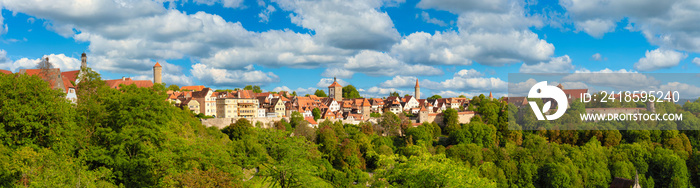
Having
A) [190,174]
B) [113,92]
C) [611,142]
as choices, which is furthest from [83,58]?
[611,142]

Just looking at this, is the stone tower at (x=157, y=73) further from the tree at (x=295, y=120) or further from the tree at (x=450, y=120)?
the tree at (x=450, y=120)

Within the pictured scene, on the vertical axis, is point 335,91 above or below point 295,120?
above

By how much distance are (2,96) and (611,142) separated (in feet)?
214

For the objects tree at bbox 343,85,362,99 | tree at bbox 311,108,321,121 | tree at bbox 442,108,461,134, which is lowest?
tree at bbox 442,108,461,134

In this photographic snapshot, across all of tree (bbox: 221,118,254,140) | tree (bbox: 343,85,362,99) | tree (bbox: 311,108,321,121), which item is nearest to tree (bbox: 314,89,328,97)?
tree (bbox: 343,85,362,99)

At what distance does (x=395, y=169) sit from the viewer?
1497 cm

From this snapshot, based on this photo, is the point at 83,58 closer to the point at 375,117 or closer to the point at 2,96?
the point at 2,96

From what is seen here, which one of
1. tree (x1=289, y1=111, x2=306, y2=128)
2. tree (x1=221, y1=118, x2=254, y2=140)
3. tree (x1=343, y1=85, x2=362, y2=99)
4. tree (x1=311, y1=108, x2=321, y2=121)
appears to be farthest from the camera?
tree (x1=343, y1=85, x2=362, y2=99)

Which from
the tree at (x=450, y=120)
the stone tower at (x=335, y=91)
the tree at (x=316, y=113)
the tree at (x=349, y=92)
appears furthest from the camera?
the tree at (x=349, y=92)

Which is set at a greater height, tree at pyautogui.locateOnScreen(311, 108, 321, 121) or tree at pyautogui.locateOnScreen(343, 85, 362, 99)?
tree at pyautogui.locateOnScreen(343, 85, 362, 99)

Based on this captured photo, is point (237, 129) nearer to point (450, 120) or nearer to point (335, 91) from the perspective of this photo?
point (450, 120)
